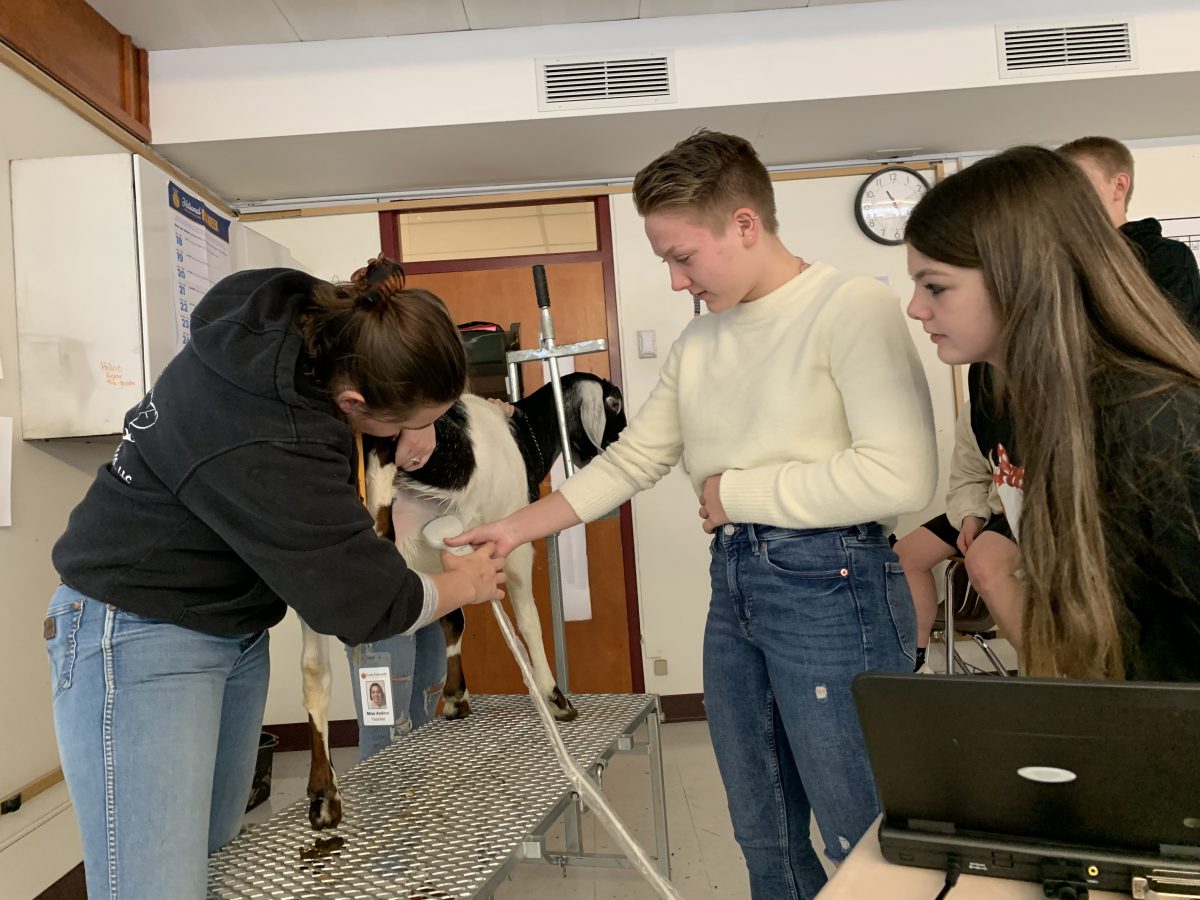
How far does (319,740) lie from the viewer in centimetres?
165

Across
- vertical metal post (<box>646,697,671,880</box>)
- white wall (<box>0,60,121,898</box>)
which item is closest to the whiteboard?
white wall (<box>0,60,121,898</box>)

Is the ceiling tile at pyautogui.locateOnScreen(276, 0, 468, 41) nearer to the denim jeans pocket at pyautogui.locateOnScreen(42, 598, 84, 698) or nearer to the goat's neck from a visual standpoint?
the goat's neck

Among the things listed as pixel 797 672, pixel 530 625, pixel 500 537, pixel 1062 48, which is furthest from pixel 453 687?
pixel 1062 48

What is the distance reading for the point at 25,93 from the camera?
2557 mm

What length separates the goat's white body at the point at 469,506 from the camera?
5.76ft

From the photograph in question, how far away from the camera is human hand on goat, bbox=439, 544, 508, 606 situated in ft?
5.15

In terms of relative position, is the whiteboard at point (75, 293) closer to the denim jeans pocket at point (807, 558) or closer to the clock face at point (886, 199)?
the denim jeans pocket at point (807, 558)

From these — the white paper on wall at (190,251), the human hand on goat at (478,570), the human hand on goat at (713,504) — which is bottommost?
the human hand on goat at (478,570)

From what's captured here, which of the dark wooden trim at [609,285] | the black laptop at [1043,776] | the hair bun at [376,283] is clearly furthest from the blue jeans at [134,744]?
the dark wooden trim at [609,285]

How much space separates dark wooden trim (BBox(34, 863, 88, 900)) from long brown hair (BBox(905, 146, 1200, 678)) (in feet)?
8.59

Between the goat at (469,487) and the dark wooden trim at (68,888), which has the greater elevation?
the goat at (469,487)

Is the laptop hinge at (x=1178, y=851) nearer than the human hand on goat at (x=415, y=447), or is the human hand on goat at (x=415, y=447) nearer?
the laptop hinge at (x=1178, y=851)

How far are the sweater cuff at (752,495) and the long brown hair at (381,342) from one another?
1.48 feet

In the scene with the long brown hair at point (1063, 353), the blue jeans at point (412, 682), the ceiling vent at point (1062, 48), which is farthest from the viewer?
the ceiling vent at point (1062, 48)
